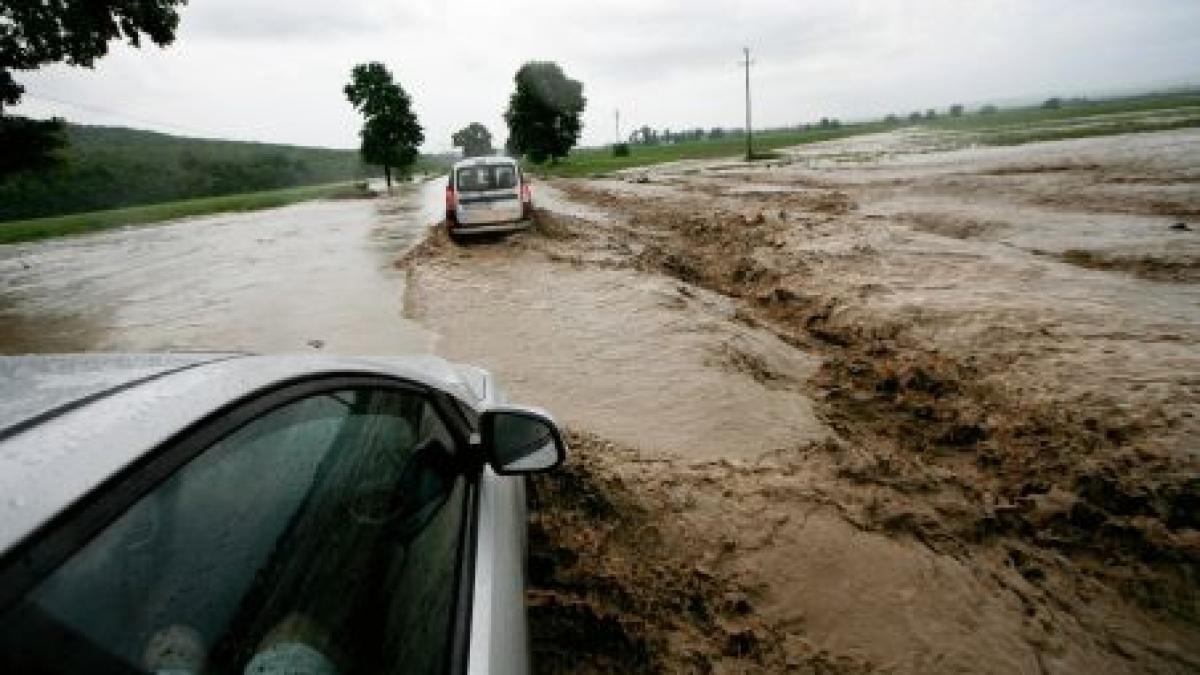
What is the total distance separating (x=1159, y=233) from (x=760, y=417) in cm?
958

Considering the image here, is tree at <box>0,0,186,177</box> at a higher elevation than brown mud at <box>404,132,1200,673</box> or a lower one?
higher

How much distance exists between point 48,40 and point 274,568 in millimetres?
26692

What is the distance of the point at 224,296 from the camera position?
13695 millimetres

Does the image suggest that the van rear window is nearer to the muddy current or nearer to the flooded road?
the muddy current

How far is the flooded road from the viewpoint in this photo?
10.1 m

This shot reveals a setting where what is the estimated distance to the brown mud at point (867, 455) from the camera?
3.38 m

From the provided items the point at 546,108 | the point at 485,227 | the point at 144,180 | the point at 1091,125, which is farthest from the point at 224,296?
the point at 144,180

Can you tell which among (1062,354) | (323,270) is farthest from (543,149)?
(1062,354)

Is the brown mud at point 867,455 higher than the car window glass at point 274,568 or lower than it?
lower

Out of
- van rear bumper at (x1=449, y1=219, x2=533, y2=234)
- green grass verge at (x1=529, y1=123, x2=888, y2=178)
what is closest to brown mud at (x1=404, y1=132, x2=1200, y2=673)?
van rear bumper at (x1=449, y1=219, x2=533, y2=234)

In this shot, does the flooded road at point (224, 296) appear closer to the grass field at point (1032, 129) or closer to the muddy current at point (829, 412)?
the muddy current at point (829, 412)

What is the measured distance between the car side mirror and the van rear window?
553 inches

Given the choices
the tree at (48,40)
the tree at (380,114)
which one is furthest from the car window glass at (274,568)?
the tree at (380,114)

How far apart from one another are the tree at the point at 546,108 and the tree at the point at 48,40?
5644 centimetres
